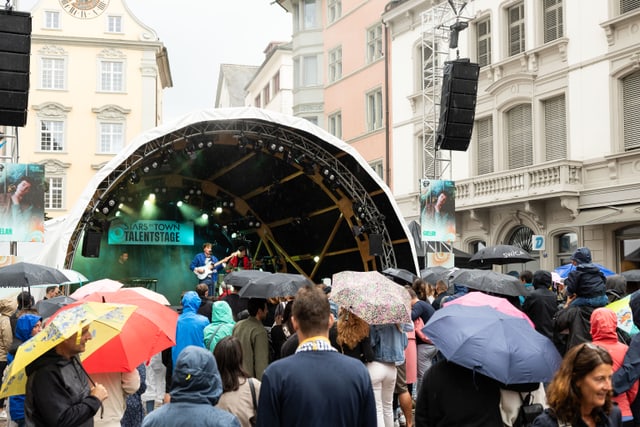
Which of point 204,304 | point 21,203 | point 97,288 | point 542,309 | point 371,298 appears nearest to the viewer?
point 371,298

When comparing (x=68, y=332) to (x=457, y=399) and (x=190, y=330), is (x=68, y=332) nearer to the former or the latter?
(x=457, y=399)

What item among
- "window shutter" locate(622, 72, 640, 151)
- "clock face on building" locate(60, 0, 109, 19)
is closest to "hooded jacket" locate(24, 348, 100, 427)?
"window shutter" locate(622, 72, 640, 151)

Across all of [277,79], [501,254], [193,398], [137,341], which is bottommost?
[193,398]

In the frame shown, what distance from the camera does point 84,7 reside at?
42875 mm

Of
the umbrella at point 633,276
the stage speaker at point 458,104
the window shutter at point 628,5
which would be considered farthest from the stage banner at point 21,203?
the window shutter at point 628,5

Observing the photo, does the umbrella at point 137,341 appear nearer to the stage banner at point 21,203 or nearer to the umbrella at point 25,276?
the umbrella at point 25,276

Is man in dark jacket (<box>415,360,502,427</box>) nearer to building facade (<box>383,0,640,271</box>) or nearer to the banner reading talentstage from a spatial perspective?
building facade (<box>383,0,640,271</box>)

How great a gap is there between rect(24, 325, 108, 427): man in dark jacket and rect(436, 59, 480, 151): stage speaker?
41.5 ft

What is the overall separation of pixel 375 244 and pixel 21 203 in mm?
7760

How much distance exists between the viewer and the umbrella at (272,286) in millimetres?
9109

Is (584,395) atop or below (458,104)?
below

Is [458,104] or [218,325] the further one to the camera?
[458,104]

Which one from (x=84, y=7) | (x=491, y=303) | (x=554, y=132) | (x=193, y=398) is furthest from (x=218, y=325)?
(x=84, y=7)

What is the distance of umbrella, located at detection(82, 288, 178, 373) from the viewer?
5.29 metres
